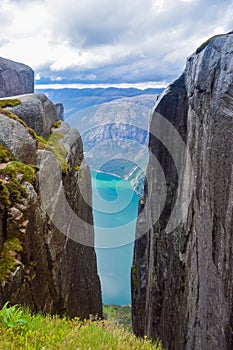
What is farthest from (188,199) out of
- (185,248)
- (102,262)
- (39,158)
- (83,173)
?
(102,262)

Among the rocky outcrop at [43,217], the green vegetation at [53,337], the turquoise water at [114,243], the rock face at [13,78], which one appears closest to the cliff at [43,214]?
the rocky outcrop at [43,217]

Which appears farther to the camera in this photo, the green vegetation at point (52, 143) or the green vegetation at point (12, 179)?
the green vegetation at point (52, 143)

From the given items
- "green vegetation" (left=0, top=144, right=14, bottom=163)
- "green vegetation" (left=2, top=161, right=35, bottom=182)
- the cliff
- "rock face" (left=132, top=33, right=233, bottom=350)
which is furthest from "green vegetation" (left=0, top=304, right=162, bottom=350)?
"green vegetation" (left=0, top=144, right=14, bottom=163)

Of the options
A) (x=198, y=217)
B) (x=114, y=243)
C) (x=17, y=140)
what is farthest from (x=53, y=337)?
(x=114, y=243)

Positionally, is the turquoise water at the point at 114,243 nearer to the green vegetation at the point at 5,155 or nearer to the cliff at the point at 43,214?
the cliff at the point at 43,214

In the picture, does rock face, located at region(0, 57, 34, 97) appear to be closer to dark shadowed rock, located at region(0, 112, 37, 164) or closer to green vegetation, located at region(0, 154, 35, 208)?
dark shadowed rock, located at region(0, 112, 37, 164)

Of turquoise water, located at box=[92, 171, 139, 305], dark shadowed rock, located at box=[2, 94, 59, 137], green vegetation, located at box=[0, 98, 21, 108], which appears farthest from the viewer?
turquoise water, located at box=[92, 171, 139, 305]

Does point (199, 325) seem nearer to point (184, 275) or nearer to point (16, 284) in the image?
point (184, 275)
